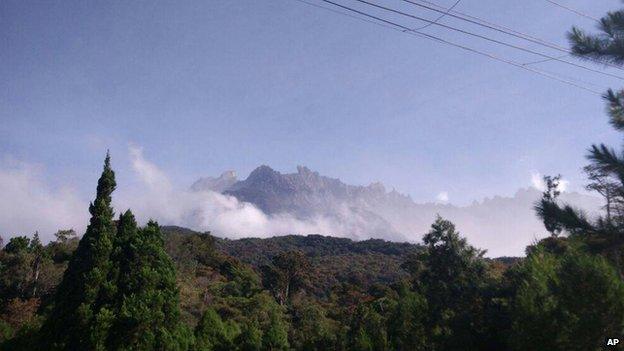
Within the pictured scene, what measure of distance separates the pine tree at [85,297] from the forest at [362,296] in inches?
2.2

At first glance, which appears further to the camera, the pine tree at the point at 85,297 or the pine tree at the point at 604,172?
the pine tree at the point at 85,297

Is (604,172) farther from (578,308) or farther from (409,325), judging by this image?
(409,325)

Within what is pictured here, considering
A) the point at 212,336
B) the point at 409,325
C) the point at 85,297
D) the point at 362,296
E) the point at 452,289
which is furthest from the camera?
the point at 362,296

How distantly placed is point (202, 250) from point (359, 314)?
31.1 m

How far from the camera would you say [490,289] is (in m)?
17.1

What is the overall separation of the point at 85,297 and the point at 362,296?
26.5 m

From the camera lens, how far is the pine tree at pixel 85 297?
1861 centimetres

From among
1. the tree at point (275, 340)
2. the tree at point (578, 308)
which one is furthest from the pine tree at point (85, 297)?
the tree at point (578, 308)

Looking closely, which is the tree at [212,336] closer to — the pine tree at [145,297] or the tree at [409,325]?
the pine tree at [145,297]

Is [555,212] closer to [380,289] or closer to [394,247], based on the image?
[380,289]

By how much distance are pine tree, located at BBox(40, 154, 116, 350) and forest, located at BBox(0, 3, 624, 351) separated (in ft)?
0.19

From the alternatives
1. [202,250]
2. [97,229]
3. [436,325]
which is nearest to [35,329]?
[97,229]

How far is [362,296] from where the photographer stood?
4072 cm

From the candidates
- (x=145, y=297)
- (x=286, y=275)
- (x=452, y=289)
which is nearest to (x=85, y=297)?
(x=145, y=297)
